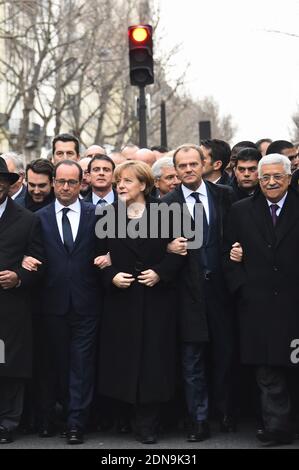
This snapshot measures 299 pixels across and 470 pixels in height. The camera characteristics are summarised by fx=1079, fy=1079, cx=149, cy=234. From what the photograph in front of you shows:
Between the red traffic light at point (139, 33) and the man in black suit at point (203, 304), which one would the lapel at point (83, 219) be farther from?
the red traffic light at point (139, 33)

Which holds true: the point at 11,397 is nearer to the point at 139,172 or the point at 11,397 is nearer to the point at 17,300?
the point at 17,300

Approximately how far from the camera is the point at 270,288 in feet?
30.2

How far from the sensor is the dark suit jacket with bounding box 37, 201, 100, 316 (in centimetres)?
955

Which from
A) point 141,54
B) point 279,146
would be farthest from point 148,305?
point 141,54

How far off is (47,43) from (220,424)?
76.5 ft

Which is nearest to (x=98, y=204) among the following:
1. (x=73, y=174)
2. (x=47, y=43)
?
(x=73, y=174)

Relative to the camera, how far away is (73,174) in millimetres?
9641

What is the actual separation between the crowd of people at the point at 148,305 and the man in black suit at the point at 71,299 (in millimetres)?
12

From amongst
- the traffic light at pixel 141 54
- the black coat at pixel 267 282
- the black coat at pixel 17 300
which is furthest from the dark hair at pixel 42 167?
the traffic light at pixel 141 54

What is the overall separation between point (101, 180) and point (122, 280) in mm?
1641

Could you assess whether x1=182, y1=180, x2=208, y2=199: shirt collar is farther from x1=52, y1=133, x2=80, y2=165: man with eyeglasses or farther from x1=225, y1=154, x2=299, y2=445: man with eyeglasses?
x1=52, y1=133, x2=80, y2=165: man with eyeglasses

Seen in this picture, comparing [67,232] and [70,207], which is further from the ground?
[70,207]

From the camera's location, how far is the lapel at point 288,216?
9.28 m
